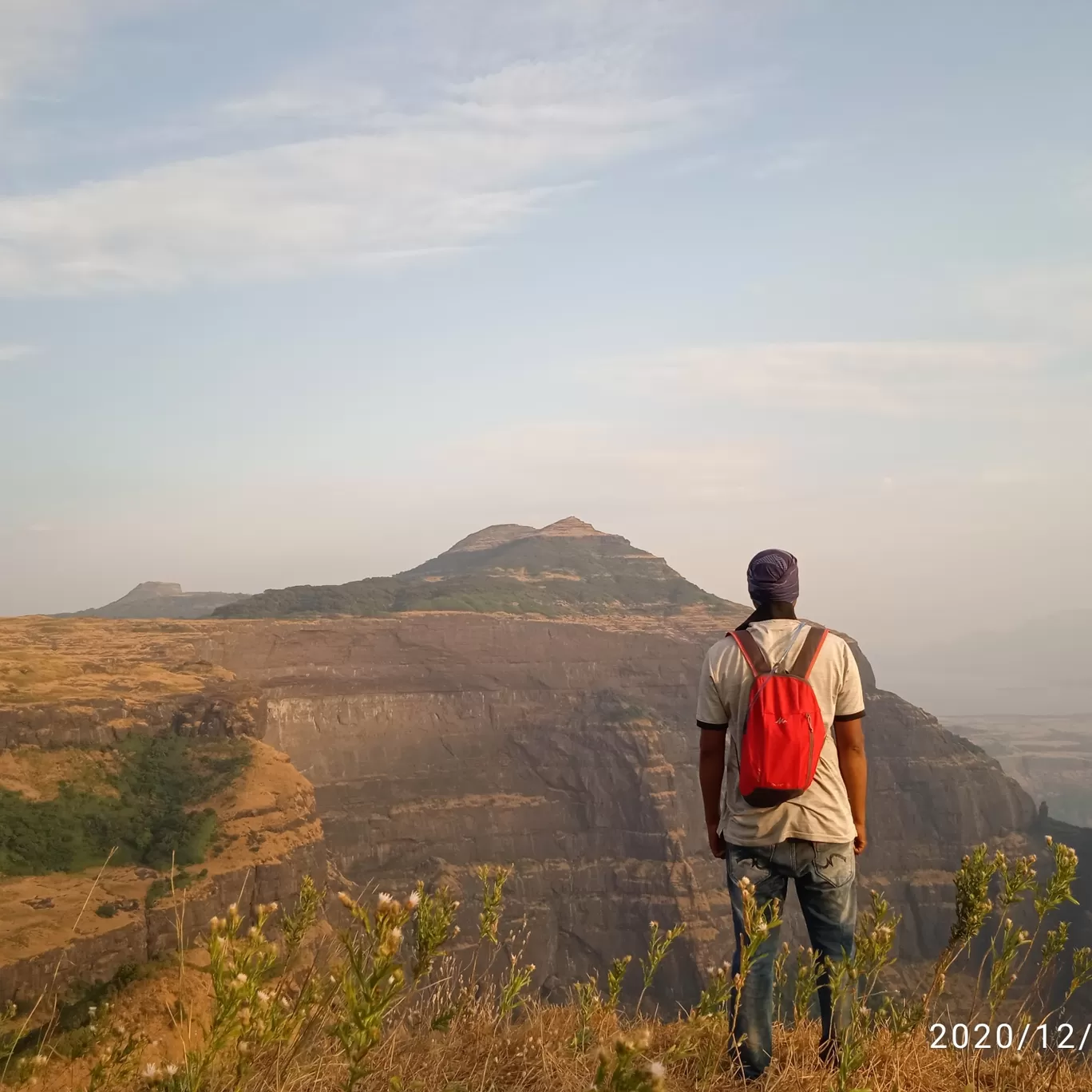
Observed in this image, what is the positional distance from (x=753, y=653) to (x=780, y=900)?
1.16 meters

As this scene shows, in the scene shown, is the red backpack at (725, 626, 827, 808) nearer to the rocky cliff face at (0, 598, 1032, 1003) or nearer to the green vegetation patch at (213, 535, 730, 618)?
the rocky cliff face at (0, 598, 1032, 1003)

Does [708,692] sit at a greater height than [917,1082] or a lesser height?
greater

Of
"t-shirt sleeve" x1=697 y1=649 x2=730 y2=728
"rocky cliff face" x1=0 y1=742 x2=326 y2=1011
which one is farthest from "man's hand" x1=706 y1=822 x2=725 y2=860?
"rocky cliff face" x1=0 y1=742 x2=326 y2=1011

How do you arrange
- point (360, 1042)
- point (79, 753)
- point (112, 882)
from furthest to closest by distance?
point (79, 753) < point (112, 882) < point (360, 1042)

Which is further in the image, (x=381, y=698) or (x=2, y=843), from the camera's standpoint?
(x=381, y=698)

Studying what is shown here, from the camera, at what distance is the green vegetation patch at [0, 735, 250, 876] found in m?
44.3

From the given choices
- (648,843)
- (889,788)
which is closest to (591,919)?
(648,843)

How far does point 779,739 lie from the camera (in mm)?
4312

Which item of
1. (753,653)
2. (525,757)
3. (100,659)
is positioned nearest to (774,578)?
(753,653)

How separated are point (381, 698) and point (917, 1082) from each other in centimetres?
8725

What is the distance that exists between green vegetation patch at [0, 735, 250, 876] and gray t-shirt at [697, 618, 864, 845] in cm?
4635

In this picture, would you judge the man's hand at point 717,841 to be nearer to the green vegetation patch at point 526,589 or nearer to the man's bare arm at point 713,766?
the man's bare arm at point 713,766

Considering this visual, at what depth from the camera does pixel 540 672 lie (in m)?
99.1

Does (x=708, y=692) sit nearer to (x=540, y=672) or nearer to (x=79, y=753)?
(x=79, y=753)
